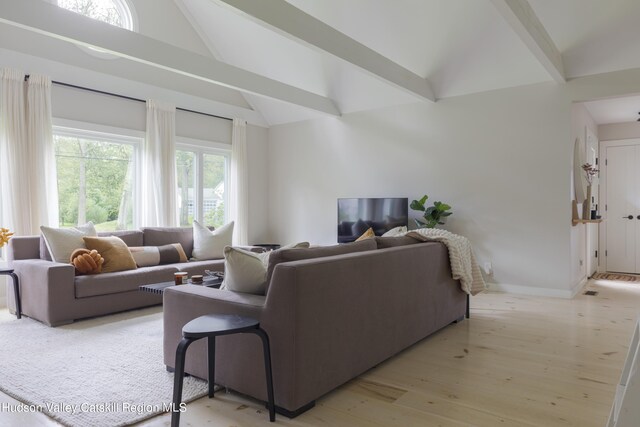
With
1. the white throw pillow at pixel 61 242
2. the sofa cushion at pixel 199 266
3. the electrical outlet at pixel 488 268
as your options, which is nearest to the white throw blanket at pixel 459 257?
the electrical outlet at pixel 488 268

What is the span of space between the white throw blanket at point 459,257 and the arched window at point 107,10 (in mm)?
4600

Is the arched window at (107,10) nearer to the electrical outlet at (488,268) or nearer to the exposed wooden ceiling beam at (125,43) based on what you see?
the exposed wooden ceiling beam at (125,43)

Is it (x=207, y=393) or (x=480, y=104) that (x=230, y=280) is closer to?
(x=207, y=393)

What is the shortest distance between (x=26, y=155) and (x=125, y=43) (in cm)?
174

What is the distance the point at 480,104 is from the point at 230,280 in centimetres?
431

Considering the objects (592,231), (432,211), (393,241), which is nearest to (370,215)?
(432,211)

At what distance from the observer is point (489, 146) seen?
18.2ft

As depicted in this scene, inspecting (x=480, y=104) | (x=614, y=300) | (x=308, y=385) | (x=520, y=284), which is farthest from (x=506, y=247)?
(x=308, y=385)

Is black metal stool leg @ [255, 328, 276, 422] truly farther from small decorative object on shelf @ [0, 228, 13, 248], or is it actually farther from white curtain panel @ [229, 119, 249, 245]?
white curtain panel @ [229, 119, 249, 245]

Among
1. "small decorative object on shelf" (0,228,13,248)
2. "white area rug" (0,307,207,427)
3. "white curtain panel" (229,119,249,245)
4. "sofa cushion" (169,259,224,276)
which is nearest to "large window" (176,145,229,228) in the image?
"white curtain panel" (229,119,249,245)

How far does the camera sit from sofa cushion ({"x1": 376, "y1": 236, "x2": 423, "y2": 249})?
10.7ft

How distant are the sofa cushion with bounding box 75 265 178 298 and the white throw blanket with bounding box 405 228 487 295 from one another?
2610 millimetres

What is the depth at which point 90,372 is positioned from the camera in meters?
2.78

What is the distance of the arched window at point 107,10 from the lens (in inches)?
211
